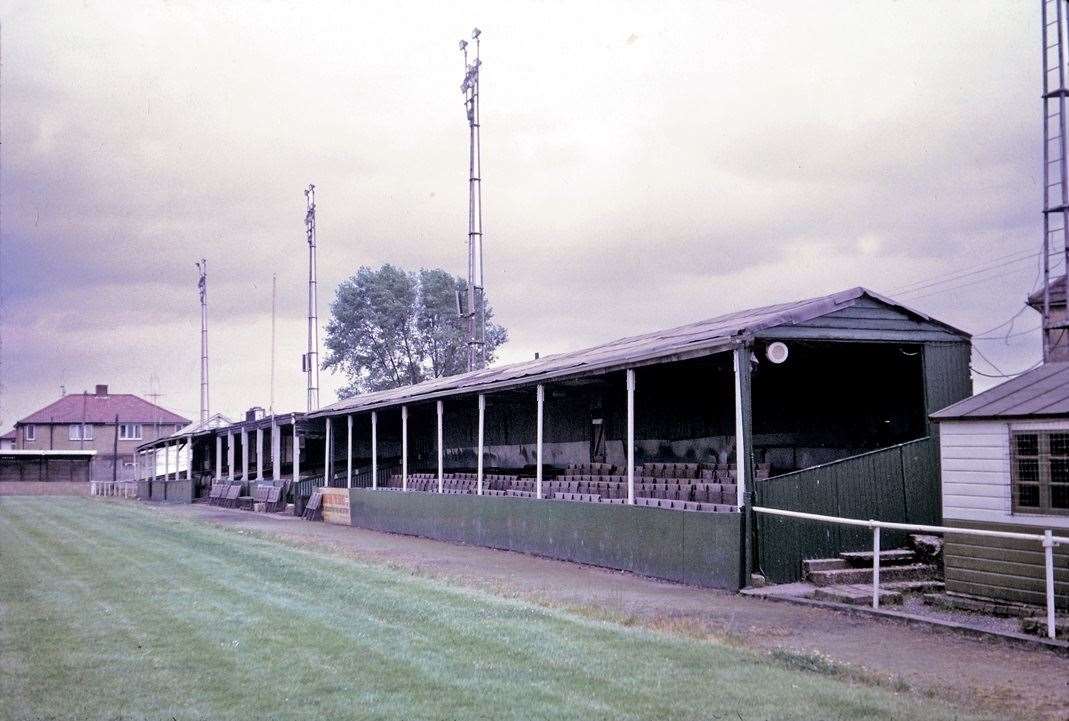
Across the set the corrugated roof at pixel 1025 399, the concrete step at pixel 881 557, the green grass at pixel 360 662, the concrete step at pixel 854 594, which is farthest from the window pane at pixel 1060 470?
the concrete step at pixel 881 557

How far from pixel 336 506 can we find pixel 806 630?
2024 centimetres

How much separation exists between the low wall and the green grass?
2.93m

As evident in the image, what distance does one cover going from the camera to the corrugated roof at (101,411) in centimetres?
8312

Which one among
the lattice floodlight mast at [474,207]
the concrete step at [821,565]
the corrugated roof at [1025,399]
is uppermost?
the lattice floodlight mast at [474,207]

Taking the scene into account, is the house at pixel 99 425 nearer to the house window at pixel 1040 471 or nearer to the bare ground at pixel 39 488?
the bare ground at pixel 39 488

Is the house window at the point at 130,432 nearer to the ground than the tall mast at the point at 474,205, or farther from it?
nearer to the ground

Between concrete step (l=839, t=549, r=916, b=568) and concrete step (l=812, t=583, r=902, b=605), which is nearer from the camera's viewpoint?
concrete step (l=812, t=583, r=902, b=605)

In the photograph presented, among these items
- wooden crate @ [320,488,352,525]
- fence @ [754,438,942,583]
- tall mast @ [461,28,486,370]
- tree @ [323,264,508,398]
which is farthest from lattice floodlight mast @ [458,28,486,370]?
tree @ [323,264,508,398]

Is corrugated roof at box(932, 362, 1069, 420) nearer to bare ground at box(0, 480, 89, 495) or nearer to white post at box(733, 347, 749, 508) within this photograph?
white post at box(733, 347, 749, 508)

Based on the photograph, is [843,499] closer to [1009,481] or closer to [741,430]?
[741,430]

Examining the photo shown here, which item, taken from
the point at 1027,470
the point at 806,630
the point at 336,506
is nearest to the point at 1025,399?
the point at 1027,470

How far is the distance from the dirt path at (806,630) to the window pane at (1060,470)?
1881 mm

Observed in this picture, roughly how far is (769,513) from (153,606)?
704 centimetres

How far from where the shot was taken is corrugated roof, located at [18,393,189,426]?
273ft
